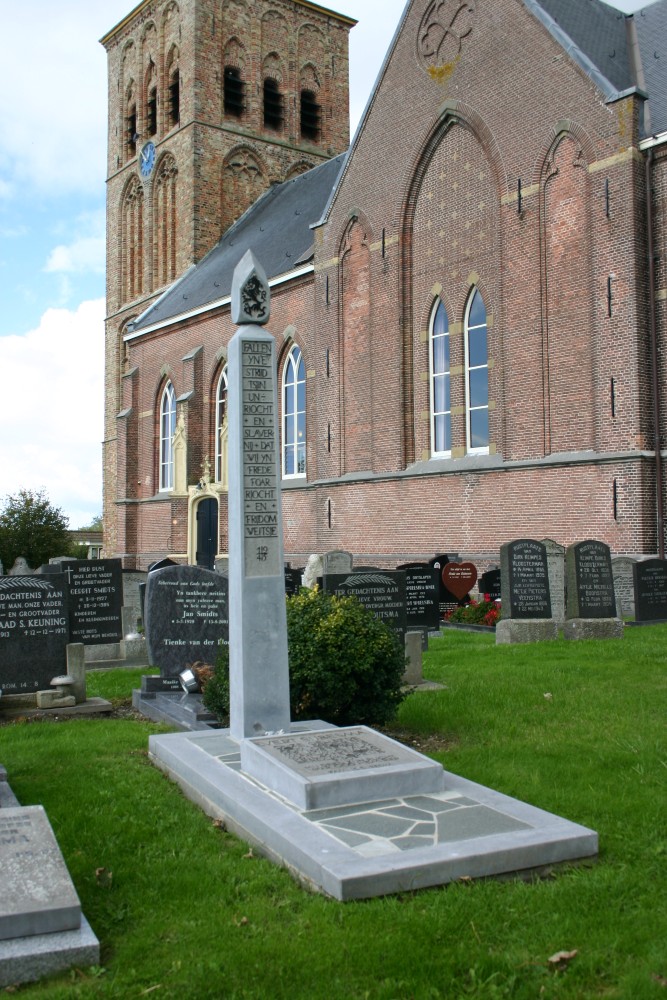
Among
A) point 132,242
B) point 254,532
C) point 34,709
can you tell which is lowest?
point 34,709

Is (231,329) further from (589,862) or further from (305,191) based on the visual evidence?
(589,862)

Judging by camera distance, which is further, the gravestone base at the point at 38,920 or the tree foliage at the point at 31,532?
the tree foliage at the point at 31,532

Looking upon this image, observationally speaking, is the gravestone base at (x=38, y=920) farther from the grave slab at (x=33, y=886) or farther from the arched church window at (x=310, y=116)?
the arched church window at (x=310, y=116)

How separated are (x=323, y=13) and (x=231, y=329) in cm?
1816

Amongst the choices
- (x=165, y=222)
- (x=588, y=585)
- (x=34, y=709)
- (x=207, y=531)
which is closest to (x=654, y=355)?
(x=588, y=585)

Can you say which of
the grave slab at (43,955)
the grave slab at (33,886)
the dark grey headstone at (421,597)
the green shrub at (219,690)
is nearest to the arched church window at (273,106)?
the dark grey headstone at (421,597)

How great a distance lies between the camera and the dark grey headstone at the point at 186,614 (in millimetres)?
9359

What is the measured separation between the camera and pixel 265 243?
31234mm

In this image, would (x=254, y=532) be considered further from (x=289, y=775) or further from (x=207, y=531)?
(x=207, y=531)

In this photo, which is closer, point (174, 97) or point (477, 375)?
point (477, 375)

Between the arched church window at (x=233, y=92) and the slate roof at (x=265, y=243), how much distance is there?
11.1 feet

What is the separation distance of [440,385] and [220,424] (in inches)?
427

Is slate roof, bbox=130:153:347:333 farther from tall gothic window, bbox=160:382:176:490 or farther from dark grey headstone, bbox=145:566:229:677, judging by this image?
dark grey headstone, bbox=145:566:229:677

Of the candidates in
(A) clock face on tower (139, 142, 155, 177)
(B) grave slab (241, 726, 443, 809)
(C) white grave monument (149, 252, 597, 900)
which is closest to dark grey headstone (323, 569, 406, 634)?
(C) white grave monument (149, 252, 597, 900)
